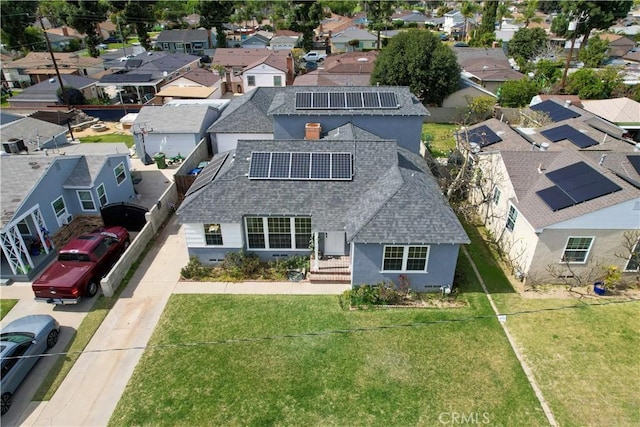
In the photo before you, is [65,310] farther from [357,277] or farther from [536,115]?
[536,115]

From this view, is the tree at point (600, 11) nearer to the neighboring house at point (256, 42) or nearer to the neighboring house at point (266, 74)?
the neighboring house at point (266, 74)

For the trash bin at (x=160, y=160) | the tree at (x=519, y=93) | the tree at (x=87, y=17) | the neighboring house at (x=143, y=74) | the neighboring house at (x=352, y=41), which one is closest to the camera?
the trash bin at (x=160, y=160)

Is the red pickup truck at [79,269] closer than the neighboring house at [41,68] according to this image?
Yes

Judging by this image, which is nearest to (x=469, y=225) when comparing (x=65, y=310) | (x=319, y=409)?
(x=319, y=409)

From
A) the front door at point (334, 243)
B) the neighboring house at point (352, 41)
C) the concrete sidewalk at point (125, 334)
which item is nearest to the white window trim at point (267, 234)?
the front door at point (334, 243)

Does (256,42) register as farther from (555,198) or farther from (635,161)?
(555,198)

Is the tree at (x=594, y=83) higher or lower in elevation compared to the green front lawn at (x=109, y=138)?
higher
